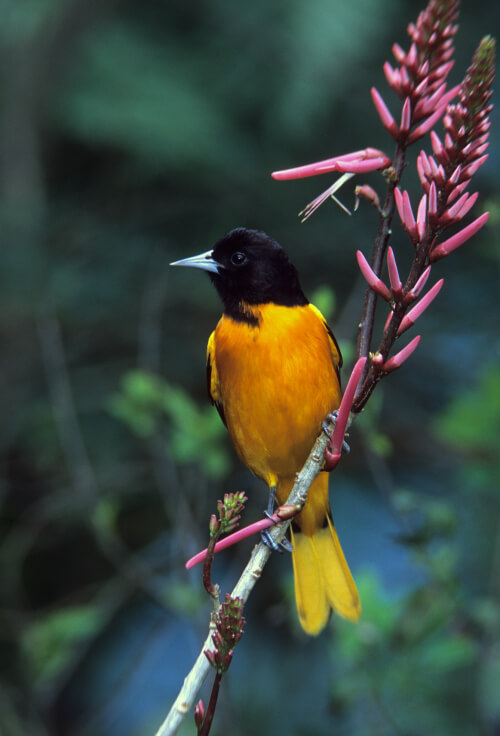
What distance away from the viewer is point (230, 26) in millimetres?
4664

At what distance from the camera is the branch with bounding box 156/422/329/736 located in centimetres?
109

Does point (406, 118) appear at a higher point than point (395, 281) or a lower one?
higher

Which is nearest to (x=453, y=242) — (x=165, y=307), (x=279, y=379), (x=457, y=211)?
(x=457, y=211)

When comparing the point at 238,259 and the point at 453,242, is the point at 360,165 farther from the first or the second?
the point at 238,259

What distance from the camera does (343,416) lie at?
1.21 meters

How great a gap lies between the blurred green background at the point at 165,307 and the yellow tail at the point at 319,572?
993mm

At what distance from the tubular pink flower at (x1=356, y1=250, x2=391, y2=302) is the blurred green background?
7.90ft

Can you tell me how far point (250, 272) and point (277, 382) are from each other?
38 cm

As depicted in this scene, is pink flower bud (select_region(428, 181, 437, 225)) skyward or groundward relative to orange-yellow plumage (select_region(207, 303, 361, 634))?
skyward

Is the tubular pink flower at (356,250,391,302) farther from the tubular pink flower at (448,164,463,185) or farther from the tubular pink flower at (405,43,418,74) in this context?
the tubular pink flower at (405,43,418,74)

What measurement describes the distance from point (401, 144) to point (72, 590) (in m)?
4.04

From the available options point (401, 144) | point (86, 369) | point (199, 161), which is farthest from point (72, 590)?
point (401, 144)

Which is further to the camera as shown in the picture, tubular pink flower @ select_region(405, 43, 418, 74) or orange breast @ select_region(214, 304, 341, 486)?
orange breast @ select_region(214, 304, 341, 486)

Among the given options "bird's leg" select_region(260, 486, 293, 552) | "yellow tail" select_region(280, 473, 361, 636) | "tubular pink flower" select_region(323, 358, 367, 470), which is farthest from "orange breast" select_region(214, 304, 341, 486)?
"tubular pink flower" select_region(323, 358, 367, 470)
